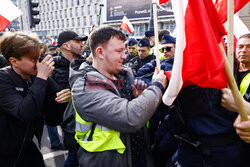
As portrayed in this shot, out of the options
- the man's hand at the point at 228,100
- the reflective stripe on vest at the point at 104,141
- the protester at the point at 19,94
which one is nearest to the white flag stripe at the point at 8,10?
the protester at the point at 19,94

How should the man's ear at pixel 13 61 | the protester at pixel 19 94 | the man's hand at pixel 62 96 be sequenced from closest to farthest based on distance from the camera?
the protester at pixel 19 94 < the man's ear at pixel 13 61 < the man's hand at pixel 62 96

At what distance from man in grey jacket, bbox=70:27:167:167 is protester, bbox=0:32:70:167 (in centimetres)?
35

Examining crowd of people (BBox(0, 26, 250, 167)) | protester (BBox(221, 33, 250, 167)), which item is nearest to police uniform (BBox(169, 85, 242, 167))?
crowd of people (BBox(0, 26, 250, 167))

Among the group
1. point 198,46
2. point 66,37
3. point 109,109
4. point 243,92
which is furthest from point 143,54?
point 109,109

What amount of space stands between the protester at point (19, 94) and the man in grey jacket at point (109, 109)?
0.35 m

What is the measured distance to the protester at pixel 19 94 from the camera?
1.64 m

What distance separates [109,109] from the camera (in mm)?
1273

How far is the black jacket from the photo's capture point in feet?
5.32

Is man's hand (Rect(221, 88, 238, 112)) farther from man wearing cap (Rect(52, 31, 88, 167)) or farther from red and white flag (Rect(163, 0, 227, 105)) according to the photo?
man wearing cap (Rect(52, 31, 88, 167))

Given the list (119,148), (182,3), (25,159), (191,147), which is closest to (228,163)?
(191,147)

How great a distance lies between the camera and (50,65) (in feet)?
6.01

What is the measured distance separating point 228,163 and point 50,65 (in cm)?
182

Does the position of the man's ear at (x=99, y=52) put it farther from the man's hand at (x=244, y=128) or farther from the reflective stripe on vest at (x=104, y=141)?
the man's hand at (x=244, y=128)

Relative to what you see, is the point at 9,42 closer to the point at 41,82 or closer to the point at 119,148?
the point at 41,82
